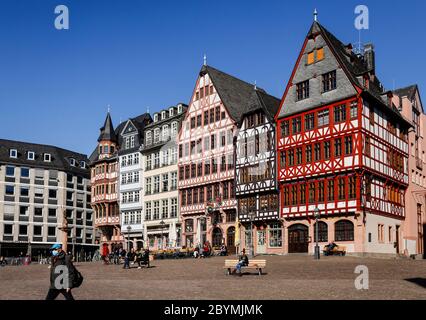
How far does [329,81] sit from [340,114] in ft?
10.1

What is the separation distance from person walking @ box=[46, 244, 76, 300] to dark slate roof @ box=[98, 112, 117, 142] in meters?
63.5

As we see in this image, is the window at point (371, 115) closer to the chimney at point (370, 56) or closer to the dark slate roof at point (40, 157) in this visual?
the chimney at point (370, 56)

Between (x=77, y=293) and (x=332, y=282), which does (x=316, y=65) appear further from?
(x=77, y=293)

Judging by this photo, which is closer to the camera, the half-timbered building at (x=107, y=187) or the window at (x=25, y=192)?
the half-timbered building at (x=107, y=187)

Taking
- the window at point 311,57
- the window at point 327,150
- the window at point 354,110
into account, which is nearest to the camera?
the window at point 354,110

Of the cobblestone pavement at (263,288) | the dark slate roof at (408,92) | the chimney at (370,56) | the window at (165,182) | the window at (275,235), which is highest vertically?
the chimney at (370,56)

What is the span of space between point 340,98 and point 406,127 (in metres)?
11.4

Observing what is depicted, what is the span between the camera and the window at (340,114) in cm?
4619

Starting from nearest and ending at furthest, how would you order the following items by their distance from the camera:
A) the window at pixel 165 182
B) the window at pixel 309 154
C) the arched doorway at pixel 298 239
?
the window at pixel 309 154 < the arched doorway at pixel 298 239 < the window at pixel 165 182

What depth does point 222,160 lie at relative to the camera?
57.6 meters

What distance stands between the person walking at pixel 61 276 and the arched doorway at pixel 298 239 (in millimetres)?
37551

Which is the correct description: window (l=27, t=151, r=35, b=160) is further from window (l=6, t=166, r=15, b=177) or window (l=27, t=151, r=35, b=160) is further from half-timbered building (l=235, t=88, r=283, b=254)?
half-timbered building (l=235, t=88, r=283, b=254)

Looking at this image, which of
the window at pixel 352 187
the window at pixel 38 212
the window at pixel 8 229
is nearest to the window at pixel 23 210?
the window at pixel 38 212
